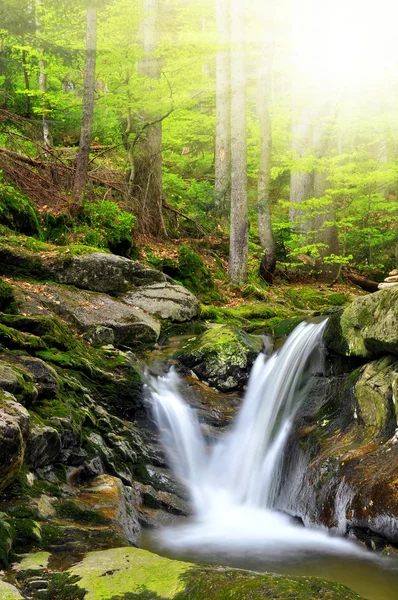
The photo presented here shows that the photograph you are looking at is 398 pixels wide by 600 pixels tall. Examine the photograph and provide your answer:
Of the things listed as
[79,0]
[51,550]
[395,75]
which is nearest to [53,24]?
[79,0]

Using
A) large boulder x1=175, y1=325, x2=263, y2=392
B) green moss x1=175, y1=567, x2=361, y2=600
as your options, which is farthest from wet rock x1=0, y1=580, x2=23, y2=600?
large boulder x1=175, y1=325, x2=263, y2=392

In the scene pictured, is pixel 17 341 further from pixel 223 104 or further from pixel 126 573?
pixel 223 104

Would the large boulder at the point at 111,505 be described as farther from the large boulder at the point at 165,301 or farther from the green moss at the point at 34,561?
the large boulder at the point at 165,301

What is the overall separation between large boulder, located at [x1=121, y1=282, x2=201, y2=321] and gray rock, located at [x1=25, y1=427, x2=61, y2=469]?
4.91 meters

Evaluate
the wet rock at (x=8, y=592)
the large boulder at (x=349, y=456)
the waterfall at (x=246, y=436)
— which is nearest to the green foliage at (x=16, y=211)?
the waterfall at (x=246, y=436)

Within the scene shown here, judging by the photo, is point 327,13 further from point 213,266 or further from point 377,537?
point 377,537

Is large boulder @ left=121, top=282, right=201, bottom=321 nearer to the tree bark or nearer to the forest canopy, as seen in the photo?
the forest canopy

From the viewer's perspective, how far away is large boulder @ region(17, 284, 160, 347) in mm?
8031

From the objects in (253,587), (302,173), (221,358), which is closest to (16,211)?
(221,358)

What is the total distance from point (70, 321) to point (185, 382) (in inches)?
81.5

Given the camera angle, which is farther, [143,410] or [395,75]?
[395,75]

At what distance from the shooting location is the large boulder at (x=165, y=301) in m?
9.75

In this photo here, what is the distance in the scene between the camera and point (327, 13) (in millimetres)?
17344

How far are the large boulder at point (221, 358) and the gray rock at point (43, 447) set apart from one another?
142 inches
